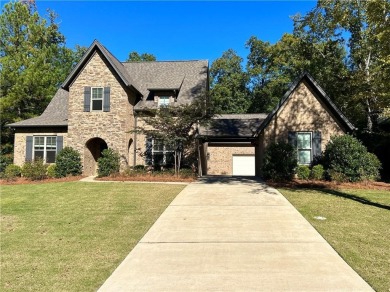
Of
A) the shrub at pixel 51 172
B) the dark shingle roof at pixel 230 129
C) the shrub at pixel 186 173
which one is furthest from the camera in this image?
the dark shingle roof at pixel 230 129

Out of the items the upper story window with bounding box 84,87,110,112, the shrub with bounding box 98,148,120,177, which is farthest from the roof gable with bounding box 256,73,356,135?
the upper story window with bounding box 84,87,110,112

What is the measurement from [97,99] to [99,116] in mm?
1138

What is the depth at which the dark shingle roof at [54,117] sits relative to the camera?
20.6 meters

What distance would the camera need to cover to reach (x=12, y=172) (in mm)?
18844

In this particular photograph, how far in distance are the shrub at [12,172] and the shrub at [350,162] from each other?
59.9 ft

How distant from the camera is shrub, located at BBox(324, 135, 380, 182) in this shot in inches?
610

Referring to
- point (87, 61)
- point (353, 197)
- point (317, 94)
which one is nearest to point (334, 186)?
point (353, 197)

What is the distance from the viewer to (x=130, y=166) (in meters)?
20.4

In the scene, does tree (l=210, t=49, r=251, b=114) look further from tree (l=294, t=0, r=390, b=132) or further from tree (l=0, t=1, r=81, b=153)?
tree (l=0, t=1, r=81, b=153)

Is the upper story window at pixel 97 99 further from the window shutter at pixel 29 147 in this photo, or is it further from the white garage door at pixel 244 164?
the white garage door at pixel 244 164

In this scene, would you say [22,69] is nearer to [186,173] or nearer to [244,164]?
[186,173]

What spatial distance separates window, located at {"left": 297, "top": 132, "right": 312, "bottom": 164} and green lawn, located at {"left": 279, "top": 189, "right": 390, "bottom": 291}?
196 inches

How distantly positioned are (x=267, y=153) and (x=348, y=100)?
9899 millimetres

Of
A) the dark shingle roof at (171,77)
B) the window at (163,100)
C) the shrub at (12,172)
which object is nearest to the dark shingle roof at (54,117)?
the shrub at (12,172)
